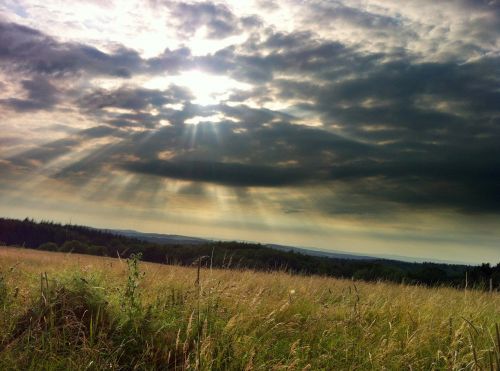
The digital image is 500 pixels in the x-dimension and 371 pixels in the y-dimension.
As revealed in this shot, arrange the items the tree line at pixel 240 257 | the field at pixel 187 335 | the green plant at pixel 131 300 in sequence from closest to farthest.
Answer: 1. the field at pixel 187 335
2. the green plant at pixel 131 300
3. the tree line at pixel 240 257

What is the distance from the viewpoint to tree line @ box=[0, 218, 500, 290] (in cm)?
2234

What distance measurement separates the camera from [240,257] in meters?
50.8

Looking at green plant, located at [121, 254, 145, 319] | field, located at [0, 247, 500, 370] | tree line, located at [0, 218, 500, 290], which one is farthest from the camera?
tree line, located at [0, 218, 500, 290]

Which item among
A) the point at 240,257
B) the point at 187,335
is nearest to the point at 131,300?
the point at 187,335

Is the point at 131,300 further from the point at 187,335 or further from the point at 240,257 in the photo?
the point at 240,257

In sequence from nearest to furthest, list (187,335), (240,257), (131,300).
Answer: (187,335) → (131,300) → (240,257)

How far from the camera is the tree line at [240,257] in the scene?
22.3 meters

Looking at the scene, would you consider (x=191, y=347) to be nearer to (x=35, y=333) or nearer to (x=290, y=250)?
(x=35, y=333)

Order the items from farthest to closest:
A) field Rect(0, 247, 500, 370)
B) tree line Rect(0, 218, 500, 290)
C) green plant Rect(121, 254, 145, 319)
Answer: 1. tree line Rect(0, 218, 500, 290)
2. green plant Rect(121, 254, 145, 319)
3. field Rect(0, 247, 500, 370)

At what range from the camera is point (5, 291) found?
26.0 ft

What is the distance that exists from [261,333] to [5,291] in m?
4.69

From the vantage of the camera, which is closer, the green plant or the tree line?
the green plant

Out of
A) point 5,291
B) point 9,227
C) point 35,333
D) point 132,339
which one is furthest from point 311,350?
point 9,227

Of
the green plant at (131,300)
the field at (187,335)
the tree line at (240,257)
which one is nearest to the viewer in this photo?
the field at (187,335)
